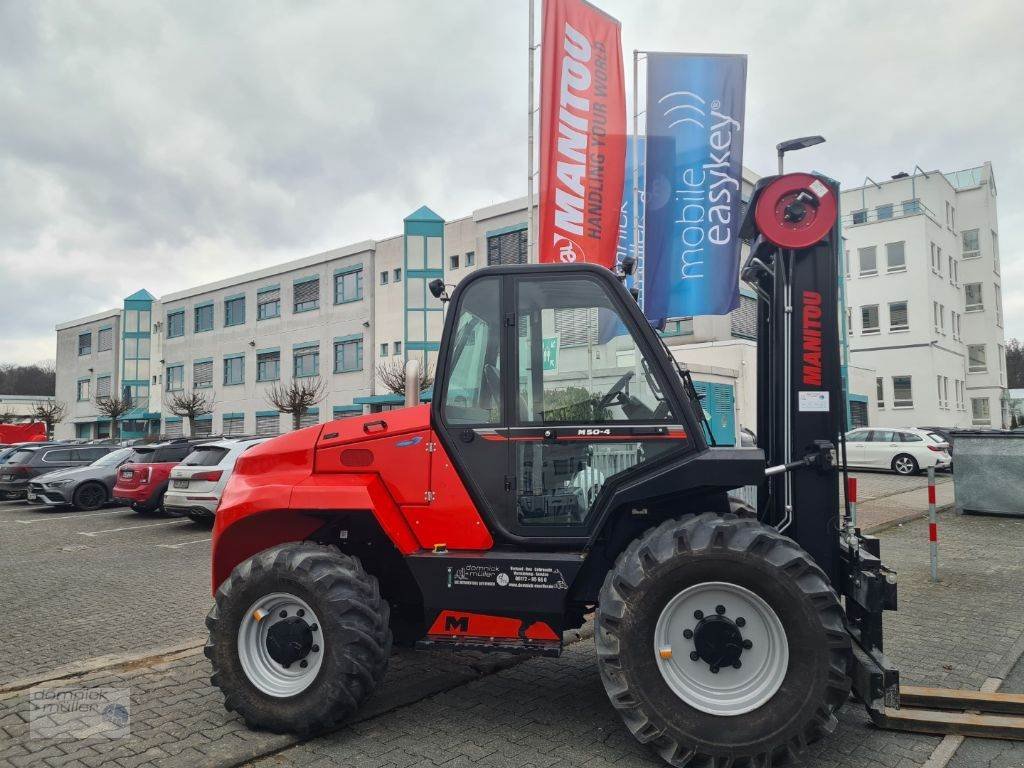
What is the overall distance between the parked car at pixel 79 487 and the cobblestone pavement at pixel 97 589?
8.43 feet

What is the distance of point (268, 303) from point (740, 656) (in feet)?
150

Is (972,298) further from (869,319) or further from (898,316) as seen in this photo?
(869,319)

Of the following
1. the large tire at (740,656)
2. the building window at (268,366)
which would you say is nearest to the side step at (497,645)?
the large tire at (740,656)

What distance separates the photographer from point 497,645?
4098 millimetres

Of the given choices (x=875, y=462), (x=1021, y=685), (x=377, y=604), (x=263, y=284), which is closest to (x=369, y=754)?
(x=377, y=604)

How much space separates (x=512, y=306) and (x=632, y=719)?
7.52 ft

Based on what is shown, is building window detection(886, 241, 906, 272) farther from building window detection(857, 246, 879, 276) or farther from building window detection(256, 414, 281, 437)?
building window detection(256, 414, 281, 437)

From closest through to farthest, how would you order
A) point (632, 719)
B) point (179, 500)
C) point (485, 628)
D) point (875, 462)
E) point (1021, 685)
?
point (632, 719) < point (485, 628) < point (1021, 685) < point (179, 500) < point (875, 462)

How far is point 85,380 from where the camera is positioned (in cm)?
6184

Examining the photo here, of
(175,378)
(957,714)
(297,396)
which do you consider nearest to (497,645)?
(957,714)

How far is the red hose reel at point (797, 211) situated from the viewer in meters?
4.43

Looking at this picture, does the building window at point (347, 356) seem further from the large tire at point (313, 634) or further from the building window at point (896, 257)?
the large tire at point (313, 634)

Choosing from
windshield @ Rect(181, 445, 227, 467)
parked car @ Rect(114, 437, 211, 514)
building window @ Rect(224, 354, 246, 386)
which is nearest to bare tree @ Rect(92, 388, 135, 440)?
building window @ Rect(224, 354, 246, 386)

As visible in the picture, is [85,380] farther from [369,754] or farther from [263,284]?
[369,754]
